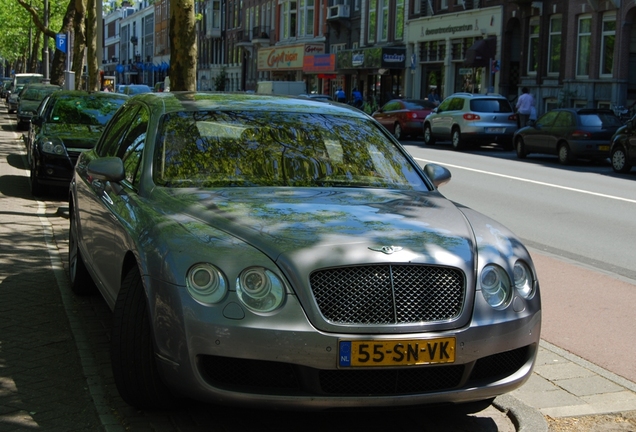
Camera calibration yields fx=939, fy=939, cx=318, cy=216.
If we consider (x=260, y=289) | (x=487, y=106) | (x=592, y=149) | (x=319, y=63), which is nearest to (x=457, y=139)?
(x=487, y=106)

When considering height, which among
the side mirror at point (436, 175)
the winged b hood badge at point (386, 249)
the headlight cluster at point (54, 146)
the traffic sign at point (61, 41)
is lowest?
the headlight cluster at point (54, 146)

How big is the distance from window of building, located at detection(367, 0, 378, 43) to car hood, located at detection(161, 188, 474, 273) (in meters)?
48.8

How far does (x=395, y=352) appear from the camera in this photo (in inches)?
158

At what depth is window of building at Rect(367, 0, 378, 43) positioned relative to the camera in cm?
5266

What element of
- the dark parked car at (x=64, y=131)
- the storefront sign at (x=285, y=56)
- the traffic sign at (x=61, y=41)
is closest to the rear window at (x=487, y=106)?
the traffic sign at (x=61, y=41)

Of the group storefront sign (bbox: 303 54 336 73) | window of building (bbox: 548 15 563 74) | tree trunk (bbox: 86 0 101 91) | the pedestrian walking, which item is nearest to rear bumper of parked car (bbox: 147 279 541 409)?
tree trunk (bbox: 86 0 101 91)

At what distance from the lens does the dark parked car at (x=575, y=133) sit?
2334cm

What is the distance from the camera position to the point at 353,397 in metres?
4.03

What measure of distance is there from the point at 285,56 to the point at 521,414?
62.2 metres

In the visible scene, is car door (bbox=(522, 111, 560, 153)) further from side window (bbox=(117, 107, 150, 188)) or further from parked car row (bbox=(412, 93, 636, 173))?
side window (bbox=(117, 107, 150, 188))

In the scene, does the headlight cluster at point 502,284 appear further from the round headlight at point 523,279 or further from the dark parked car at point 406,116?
the dark parked car at point 406,116

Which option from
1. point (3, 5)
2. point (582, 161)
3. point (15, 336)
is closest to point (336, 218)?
point (15, 336)

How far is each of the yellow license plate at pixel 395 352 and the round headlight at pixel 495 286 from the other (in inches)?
12.3

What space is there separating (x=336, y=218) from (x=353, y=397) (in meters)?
0.92
